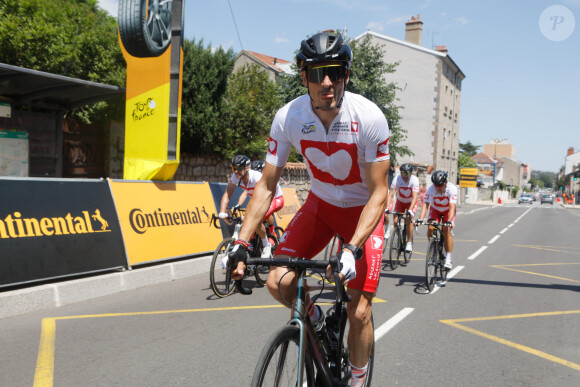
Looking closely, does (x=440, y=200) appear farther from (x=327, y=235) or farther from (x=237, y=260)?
(x=237, y=260)

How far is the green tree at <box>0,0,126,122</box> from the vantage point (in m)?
14.7

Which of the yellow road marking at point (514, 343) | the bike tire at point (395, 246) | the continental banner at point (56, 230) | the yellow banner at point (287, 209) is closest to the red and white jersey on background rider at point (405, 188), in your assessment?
the bike tire at point (395, 246)

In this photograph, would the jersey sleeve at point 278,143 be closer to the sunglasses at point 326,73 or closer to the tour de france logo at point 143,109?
the sunglasses at point 326,73

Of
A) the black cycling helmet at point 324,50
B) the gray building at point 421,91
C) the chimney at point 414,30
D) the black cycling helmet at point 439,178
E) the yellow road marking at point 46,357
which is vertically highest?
the chimney at point 414,30

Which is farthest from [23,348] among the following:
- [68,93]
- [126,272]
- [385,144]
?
[68,93]

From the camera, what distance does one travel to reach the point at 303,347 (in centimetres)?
240

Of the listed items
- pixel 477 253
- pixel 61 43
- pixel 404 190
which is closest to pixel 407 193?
pixel 404 190

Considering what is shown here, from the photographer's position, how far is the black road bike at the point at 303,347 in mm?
2229

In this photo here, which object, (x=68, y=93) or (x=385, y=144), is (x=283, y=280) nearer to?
(x=385, y=144)

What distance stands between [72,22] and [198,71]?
5.30m

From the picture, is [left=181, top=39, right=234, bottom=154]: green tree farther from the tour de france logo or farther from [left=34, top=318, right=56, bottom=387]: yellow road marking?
[left=34, top=318, right=56, bottom=387]: yellow road marking

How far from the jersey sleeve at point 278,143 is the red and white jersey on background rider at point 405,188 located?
277 inches

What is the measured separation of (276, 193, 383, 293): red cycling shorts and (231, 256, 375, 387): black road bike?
28 centimetres

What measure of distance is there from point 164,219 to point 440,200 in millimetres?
4761
